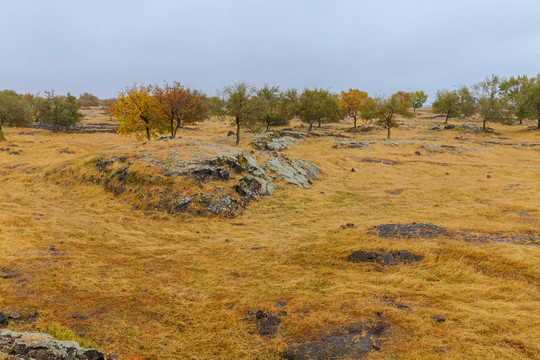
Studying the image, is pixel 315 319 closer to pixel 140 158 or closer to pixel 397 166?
pixel 140 158

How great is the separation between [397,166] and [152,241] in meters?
27.2

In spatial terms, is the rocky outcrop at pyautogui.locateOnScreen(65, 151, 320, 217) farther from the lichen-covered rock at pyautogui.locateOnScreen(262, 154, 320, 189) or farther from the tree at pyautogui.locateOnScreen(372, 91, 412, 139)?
the tree at pyautogui.locateOnScreen(372, 91, 412, 139)

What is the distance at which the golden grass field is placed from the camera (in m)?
5.82

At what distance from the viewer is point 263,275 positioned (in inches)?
368

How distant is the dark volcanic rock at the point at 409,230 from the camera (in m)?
11.5

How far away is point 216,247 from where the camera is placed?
11.9m

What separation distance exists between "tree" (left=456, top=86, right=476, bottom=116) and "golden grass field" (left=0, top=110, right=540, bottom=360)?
6284cm

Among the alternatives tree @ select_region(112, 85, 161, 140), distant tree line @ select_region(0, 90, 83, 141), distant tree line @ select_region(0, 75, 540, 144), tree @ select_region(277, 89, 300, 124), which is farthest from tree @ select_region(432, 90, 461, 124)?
distant tree line @ select_region(0, 90, 83, 141)

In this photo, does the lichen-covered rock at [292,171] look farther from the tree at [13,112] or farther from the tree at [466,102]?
the tree at [466,102]

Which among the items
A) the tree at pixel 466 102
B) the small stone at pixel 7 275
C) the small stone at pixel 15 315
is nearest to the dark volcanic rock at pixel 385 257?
the small stone at pixel 15 315

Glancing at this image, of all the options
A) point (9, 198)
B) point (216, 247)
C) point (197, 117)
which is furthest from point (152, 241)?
point (197, 117)

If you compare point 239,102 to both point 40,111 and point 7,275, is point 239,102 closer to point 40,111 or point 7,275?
point 7,275

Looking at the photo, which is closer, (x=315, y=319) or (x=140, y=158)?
(x=315, y=319)

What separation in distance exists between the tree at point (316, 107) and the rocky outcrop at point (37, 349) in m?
54.7
